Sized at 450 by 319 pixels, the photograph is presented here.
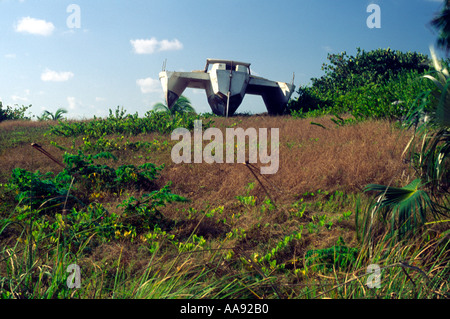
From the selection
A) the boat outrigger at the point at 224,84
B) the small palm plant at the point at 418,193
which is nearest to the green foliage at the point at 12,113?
the boat outrigger at the point at 224,84

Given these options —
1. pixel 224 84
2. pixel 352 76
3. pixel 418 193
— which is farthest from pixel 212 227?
pixel 352 76

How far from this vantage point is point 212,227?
16.9 ft

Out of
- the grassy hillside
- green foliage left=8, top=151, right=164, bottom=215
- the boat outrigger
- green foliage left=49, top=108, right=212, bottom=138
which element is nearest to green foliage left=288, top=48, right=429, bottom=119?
the boat outrigger

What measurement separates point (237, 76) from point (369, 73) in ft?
36.7

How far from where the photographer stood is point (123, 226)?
4754 mm

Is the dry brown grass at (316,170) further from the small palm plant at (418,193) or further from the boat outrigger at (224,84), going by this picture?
the boat outrigger at (224,84)

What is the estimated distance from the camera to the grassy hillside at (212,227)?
2.99m

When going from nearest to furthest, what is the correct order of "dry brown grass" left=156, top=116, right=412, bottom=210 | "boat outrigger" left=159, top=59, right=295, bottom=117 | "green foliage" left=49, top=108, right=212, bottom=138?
"dry brown grass" left=156, top=116, right=412, bottom=210
"green foliage" left=49, top=108, right=212, bottom=138
"boat outrigger" left=159, top=59, right=295, bottom=117

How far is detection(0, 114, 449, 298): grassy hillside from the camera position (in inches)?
118

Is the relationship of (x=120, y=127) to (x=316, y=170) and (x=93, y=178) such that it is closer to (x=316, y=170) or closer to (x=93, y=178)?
(x=93, y=178)

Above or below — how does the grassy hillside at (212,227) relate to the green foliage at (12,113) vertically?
below

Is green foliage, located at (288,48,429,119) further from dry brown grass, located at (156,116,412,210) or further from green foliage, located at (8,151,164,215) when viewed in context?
green foliage, located at (8,151,164,215)

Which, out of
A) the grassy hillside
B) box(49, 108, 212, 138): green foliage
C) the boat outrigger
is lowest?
the grassy hillside
